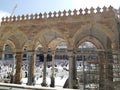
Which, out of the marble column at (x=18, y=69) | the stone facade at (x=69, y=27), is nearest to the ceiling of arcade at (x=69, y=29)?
the stone facade at (x=69, y=27)

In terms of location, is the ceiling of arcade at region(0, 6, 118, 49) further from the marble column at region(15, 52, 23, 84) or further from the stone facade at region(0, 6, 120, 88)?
the marble column at region(15, 52, 23, 84)

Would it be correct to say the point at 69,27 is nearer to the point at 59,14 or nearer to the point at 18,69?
the point at 59,14

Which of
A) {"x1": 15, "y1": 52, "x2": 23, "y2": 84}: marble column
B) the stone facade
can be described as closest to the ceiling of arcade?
the stone facade

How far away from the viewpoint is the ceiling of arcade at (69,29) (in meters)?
14.7

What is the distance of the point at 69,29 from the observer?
1571cm

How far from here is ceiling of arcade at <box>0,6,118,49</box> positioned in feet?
48.1

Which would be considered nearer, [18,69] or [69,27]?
[69,27]

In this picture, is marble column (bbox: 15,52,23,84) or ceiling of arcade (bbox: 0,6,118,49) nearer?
ceiling of arcade (bbox: 0,6,118,49)

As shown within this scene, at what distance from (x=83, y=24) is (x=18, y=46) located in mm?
7978

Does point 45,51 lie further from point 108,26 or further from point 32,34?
point 108,26

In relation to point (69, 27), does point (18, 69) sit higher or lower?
lower

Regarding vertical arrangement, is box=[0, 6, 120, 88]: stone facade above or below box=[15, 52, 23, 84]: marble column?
above

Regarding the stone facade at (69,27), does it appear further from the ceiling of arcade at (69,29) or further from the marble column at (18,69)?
the marble column at (18,69)

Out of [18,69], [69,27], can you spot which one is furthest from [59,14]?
[18,69]
